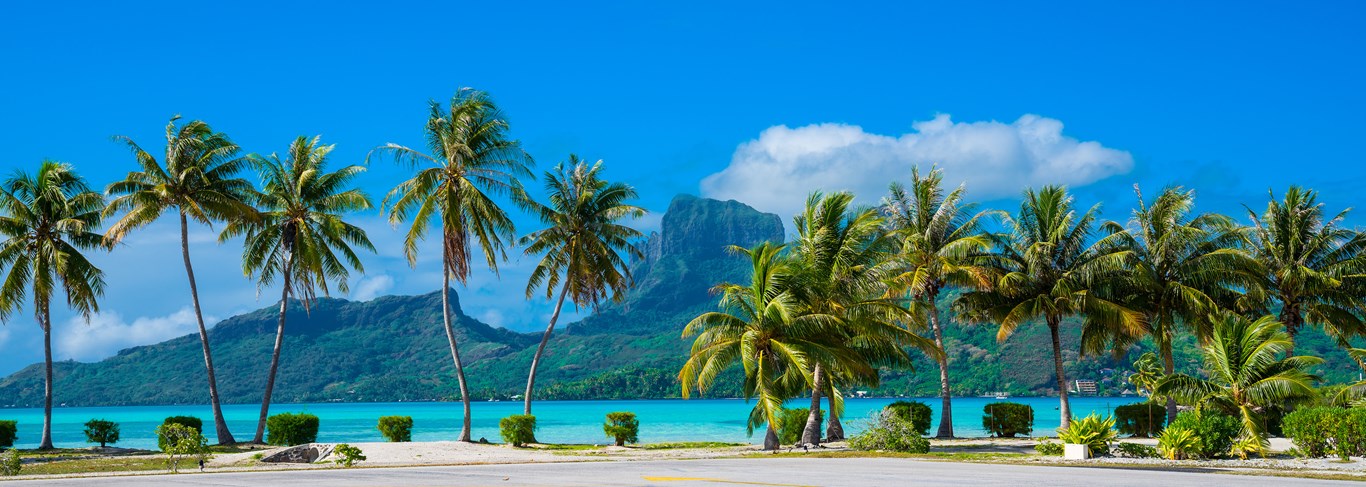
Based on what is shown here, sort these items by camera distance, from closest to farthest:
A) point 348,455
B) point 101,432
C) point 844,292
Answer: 1. point 348,455
2. point 844,292
3. point 101,432

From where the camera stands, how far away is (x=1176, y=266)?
35438mm

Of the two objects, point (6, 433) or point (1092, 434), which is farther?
point (6, 433)

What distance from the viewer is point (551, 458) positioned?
27.5 m

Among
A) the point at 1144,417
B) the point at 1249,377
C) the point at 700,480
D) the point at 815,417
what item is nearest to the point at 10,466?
the point at 700,480

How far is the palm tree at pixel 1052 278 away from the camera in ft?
112

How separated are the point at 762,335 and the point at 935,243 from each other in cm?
1027

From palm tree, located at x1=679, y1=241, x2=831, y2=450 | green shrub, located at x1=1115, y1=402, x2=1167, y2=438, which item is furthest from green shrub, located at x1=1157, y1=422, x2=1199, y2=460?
green shrub, located at x1=1115, y1=402, x2=1167, y2=438

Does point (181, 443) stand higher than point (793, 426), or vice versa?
point (181, 443)

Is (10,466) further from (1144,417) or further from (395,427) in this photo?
(1144,417)

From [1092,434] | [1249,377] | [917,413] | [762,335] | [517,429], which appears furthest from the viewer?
[917,413]

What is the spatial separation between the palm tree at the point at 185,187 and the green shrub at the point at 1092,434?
26.0 metres

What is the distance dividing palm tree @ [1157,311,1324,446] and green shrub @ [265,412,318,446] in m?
25.9

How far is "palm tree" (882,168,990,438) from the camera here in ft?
111

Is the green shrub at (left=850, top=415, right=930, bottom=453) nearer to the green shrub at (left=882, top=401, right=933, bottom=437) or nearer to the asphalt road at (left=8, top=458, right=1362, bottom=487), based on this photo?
the asphalt road at (left=8, top=458, right=1362, bottom=487)
